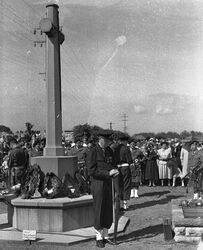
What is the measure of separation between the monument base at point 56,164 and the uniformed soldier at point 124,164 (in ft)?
5.17

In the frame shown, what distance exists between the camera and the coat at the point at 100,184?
6.98m

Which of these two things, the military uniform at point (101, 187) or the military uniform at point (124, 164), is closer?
the military uniform at point (101, 187)

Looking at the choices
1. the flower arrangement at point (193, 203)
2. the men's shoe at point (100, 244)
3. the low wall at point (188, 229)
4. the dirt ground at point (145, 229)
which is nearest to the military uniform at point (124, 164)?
the dirt ground at point (145, 229)

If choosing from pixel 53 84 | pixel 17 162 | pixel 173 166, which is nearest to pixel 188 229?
pixel 53 84

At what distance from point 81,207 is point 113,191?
3.85 feet

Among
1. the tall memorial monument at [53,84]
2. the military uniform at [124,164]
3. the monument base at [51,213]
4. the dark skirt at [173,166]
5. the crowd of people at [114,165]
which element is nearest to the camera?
the crowd of people at [114,165]

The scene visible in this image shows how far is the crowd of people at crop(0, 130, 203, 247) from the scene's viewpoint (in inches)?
277

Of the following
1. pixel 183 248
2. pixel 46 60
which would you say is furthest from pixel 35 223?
pixel 46 60

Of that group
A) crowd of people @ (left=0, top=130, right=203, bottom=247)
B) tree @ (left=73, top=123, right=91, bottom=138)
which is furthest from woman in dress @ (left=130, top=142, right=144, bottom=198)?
tree @ (left=73, top=123, right=91, bottom=138)

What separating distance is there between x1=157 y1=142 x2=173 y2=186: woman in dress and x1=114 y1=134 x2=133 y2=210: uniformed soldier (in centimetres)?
499

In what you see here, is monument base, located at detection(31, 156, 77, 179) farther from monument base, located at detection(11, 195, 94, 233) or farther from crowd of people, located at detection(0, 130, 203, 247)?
monument base, located at detection(11, 195, 94, 233)

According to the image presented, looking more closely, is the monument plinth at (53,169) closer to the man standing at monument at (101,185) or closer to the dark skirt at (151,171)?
the man standing at monument at (101,185)

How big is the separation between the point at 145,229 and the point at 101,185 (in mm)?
1816

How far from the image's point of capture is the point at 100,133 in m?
7.01
